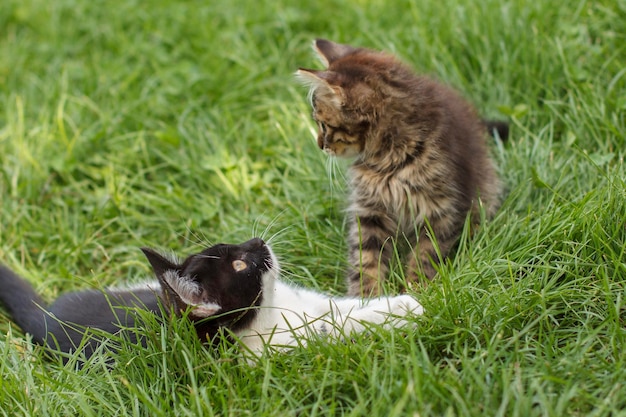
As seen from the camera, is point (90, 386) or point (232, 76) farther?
point (232, 76)

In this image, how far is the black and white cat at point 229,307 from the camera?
9.25ft

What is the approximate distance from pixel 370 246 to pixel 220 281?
0.92m

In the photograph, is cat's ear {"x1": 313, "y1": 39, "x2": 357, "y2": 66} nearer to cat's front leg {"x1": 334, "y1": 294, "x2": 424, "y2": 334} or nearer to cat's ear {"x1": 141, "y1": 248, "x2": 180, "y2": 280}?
cat's front leg {"x1": 334, "y1": 294, "x2": 424, "y2": 334}

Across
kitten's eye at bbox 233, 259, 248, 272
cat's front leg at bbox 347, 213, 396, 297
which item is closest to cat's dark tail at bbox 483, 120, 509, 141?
cat's front leg at bbox 347, 213, 396, 297

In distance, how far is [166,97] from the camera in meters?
5.11

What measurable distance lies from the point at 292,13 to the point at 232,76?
741 mm

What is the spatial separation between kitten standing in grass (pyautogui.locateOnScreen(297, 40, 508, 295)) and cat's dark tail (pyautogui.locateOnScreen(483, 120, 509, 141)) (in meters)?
0.54

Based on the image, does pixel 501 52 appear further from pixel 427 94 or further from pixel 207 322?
pixel 207 322

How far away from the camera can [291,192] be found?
416 centimetres

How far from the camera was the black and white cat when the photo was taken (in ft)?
9.25

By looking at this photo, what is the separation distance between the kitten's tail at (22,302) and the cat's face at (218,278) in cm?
91

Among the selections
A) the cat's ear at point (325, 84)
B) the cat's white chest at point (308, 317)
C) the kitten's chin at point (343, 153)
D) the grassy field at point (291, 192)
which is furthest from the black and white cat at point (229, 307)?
the cat's ear at point (325, 84)

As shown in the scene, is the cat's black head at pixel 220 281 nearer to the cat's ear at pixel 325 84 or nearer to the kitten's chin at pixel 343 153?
the kitten's chin at pixel 343 153

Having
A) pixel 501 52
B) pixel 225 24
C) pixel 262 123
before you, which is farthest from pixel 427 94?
pixel 225 24
